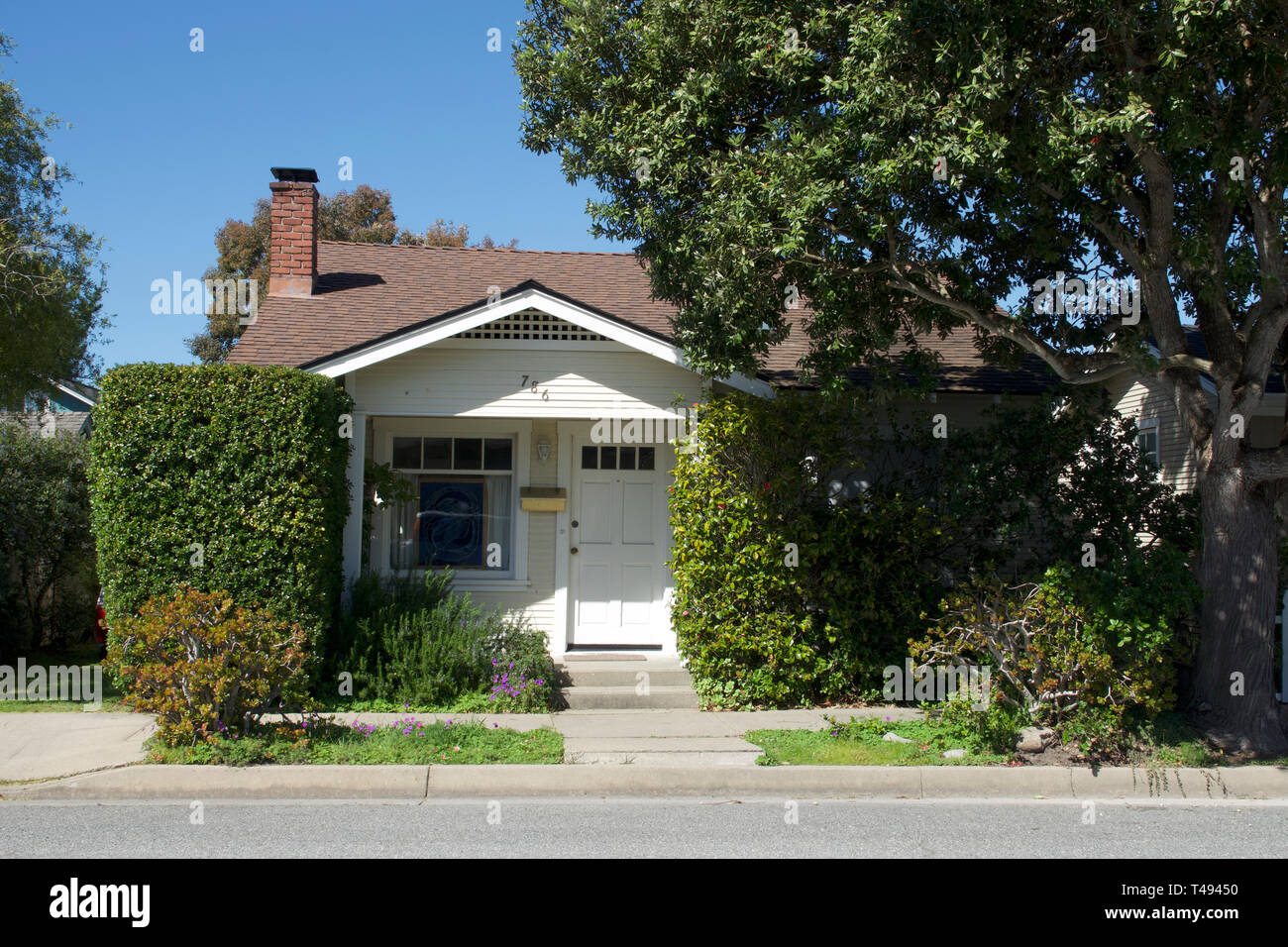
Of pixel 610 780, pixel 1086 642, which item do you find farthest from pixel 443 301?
pixel 1086 642

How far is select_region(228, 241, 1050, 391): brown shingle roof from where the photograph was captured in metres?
11.7

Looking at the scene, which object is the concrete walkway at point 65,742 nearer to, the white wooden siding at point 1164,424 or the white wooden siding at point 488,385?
the white wooden siding at point 488,385

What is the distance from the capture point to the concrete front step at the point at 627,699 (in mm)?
9852

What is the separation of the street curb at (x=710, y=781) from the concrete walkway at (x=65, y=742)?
0.32 m

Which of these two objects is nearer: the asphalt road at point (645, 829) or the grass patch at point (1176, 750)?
the asphalt road at point (645, 829)

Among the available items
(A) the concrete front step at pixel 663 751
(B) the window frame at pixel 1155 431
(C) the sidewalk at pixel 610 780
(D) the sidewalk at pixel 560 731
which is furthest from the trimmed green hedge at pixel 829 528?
(B) the window frame at pixel 1155 431

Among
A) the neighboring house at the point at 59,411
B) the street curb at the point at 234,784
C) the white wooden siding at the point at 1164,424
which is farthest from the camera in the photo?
the neighboring house at the point at 59,411

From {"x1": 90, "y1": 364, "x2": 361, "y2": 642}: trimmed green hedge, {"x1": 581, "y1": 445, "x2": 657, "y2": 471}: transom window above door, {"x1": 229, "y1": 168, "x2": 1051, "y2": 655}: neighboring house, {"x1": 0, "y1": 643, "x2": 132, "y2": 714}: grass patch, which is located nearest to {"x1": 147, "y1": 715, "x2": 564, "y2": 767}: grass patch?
{"x1": 90, "y1": 364, "x2": 361, "y2": 642}: trimmed green hedge

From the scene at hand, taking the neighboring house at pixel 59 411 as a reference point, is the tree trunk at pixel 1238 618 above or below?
below

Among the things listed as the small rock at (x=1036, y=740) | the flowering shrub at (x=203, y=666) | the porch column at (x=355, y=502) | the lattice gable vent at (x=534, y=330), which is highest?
the lattice gable vent at (x=534, y=330)

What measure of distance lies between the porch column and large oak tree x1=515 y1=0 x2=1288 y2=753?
3215 millimetres

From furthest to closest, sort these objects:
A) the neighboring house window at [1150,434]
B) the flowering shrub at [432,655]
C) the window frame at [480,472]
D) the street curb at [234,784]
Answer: the neighboring house window at [1150,434] < the window frame at [480,472] < the flowering shrub at [432,655] < the street curb at [234,784]

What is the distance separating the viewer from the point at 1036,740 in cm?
793

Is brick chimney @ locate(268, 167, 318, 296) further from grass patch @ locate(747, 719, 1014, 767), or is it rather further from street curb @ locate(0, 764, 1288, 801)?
grass patch @ locate(747, 719, 1014, 767)
